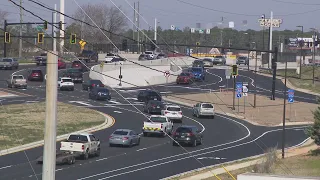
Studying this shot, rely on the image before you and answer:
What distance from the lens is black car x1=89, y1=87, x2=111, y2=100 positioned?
73812 mm

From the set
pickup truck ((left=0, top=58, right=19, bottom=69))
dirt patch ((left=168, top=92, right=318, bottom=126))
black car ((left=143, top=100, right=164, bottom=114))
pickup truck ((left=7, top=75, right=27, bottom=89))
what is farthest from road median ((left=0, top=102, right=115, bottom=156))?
pickup truck ((left=0, top=58, right=19, bottom=69))

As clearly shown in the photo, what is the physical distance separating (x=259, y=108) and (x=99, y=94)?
683 inches

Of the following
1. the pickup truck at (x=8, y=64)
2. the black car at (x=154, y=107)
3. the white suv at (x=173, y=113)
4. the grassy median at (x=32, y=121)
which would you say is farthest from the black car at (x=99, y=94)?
the pickup truck at (x=8, y=64)

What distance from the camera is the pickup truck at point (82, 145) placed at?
40.1 meters

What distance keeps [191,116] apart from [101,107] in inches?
352

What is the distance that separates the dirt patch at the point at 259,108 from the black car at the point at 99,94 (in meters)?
8.85

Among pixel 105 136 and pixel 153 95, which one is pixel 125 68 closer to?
pixel 153 95

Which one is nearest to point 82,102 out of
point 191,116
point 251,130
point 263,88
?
point 191,116

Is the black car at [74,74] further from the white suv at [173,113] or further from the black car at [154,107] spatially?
the white suv at [173,113]

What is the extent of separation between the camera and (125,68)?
327 feet

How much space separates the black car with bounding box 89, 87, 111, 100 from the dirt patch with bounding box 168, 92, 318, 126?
8853mm

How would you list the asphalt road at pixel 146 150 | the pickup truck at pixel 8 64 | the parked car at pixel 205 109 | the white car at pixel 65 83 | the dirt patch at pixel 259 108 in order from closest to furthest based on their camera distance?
the asphalt road at pixel 146 150 < the parked car at pixel 205 109 < the dirt patch at pixel 259 108 < the white car at pixel 65 83 < the pickup truck at pixel 8 64

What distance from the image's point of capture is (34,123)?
5569 centimetres

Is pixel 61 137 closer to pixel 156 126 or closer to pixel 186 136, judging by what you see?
pixel 156 126
